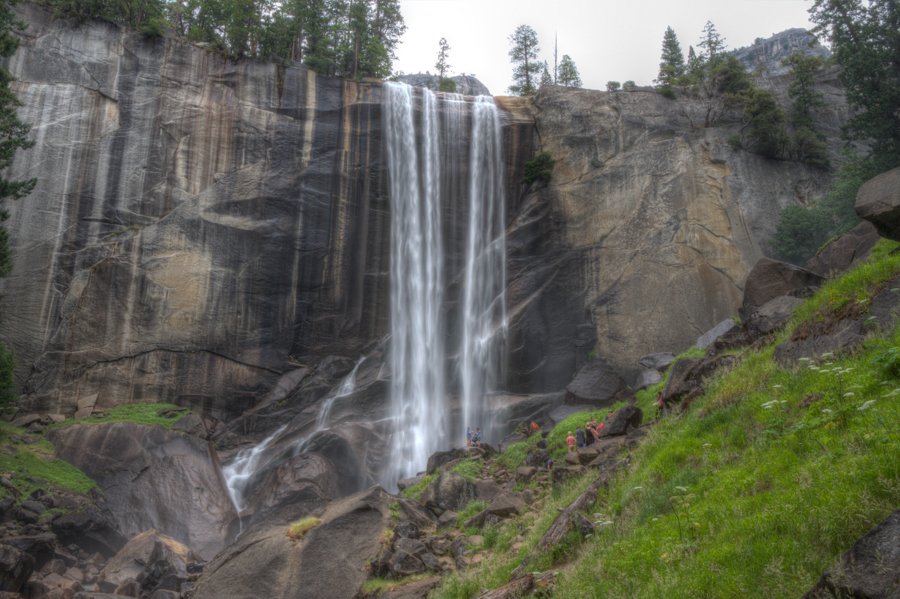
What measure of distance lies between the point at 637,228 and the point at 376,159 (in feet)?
46.4

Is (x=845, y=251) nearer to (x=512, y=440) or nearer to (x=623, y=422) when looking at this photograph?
(x=623, y=422)

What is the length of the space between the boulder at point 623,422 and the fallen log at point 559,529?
5351mm

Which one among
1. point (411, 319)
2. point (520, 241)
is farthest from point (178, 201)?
point (520, 241)

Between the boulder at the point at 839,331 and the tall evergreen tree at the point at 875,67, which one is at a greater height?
the tall evergreen tree at the point at 875,67

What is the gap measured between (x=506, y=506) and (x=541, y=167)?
69.3 feet

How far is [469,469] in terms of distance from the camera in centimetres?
1617

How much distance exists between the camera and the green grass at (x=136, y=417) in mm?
21453

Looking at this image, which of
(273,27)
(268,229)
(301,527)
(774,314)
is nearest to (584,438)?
(774,314)

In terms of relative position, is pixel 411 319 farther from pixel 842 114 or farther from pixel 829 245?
pixel 842 114

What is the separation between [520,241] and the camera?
27344 millimetres

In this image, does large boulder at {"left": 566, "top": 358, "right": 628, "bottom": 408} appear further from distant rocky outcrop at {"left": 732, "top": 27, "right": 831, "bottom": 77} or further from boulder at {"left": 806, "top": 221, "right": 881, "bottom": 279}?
distant rocky outcrop at {"left": 732, "top": 27, "right": 831, "bottom": 77}

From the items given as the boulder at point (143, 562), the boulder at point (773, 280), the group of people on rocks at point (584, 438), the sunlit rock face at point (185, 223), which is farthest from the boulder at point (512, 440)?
the boulder at point (143, 562)

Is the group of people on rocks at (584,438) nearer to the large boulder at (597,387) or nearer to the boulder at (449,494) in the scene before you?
the boulder at (449,494)

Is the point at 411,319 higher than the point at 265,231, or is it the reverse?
the point at 265,231
